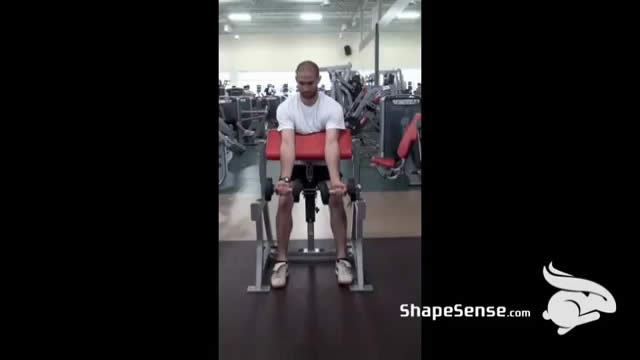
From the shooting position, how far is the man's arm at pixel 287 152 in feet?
7.77

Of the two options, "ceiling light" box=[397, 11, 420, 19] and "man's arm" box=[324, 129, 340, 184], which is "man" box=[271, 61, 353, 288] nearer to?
"man's arm" box=[324, 129, 340, 184]

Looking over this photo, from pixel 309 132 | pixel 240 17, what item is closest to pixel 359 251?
pixel 309 132

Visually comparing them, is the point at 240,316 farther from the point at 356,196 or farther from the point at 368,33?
the point at 368,33

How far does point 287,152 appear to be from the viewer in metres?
2.38

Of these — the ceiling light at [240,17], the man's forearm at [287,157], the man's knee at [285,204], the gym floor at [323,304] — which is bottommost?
the gym floor at [323,304]

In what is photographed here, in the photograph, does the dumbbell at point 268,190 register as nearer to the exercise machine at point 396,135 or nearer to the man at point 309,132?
the man at point 309,132

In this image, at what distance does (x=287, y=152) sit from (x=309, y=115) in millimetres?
233

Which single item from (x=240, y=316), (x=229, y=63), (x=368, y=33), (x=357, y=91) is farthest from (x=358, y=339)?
(x=229, y=63)

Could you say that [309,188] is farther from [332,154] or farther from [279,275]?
[279,275]

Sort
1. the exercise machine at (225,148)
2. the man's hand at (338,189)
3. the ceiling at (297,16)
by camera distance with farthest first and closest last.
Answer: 1. the ceiling at (297,16)
2. the exercise machine at (225,148)
3. the man's hand at (338,189)
